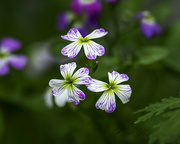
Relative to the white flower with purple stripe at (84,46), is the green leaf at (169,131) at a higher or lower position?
lower

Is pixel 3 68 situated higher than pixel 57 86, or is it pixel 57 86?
pixel 3 68

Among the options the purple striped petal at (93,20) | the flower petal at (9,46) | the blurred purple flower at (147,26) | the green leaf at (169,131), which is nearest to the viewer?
the green leaf at (169,131)

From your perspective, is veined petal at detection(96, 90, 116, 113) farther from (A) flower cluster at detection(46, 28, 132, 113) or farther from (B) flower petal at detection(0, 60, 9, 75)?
(B) flower petal at detection(0, 60, 9, 75)

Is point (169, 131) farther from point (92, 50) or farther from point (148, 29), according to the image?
point (148, 29)

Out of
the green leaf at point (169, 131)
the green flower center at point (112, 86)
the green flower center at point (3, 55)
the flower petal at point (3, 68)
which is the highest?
the green flower center at point (3, 55)

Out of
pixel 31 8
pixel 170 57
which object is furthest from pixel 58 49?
pixel 31 8

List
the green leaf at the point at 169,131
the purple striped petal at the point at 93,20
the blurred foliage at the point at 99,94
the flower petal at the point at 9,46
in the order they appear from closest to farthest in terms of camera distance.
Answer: the green leaf at the point at 169,131, the blurred foliage at the point at 99,94, the purple striped petal at the point at 93,20, the flower petal at the point at 9,46

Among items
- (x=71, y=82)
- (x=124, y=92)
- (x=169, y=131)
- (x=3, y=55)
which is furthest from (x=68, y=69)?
(x=3, y=55)

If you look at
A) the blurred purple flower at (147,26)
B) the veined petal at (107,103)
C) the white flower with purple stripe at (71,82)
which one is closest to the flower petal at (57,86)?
the white flower with purple stripe at (71,82)

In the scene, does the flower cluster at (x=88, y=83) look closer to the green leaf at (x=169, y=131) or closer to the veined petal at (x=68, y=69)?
the veined petal at (x=68, y=69)
